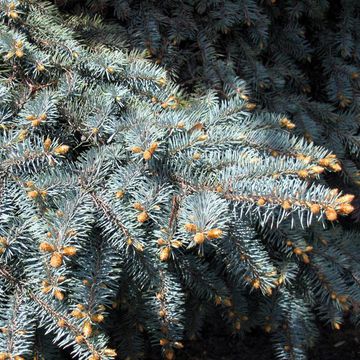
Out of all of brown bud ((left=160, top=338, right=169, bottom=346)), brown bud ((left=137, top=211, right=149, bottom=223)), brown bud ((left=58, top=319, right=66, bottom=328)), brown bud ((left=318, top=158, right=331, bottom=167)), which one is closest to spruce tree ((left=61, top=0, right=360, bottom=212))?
brown bud ((left=318, top=158, right=331, bottom=167))

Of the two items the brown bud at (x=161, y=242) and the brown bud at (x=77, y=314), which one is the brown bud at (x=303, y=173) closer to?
the brown bud at (x=161, y=242)

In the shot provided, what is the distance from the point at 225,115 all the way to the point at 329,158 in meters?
0.37

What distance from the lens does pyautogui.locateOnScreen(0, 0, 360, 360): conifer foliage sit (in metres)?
1.46

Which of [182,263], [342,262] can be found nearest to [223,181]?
[182,263]

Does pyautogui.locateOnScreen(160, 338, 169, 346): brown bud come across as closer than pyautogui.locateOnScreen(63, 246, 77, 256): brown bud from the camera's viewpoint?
No

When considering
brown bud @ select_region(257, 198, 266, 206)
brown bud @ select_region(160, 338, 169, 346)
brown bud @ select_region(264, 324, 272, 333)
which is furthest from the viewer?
brown bud @ select_region(264, 324, 272, 333)

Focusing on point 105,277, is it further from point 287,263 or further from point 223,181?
point 287,263

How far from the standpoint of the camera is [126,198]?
1.56 m

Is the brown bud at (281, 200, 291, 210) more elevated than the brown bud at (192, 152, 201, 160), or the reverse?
the brown bud at (281, 200, 291, 210)

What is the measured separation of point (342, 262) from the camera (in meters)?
1.97

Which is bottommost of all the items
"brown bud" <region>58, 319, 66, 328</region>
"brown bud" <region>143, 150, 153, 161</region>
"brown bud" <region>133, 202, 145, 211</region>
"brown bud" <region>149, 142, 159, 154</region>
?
"brown bud" <region>58, 319, 66, 328</region>

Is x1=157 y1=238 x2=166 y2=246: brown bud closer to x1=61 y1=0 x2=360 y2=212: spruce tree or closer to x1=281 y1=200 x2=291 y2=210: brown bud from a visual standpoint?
x1=281 y1=200 x2=291 y2=210: brown bud

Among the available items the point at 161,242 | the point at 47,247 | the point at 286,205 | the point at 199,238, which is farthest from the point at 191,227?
the point at 47,247

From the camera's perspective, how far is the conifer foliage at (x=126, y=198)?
146 cm
